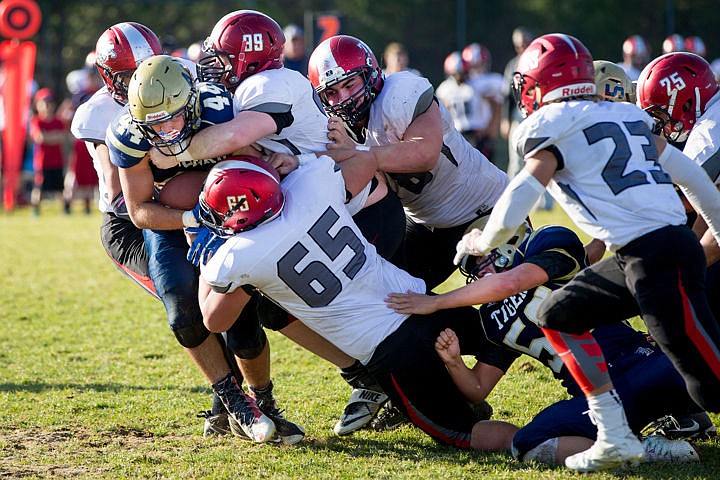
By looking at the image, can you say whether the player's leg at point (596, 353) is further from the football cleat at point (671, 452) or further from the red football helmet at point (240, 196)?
the red football helmet at point (240, 196)

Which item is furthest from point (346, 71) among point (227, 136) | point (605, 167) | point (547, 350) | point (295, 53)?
point (295, 53)

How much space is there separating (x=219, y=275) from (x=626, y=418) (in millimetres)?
1550

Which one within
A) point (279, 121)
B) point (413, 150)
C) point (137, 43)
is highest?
point (137, 43)

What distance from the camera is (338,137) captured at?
13.4ft

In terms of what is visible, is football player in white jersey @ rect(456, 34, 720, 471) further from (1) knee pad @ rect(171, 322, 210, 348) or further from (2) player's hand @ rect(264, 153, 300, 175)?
(1) knee pad @ rect(171, 322, 210, 348)

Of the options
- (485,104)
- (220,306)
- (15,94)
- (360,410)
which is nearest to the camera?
(220,306)

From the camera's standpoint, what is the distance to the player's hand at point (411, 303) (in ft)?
11.8

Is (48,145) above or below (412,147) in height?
below

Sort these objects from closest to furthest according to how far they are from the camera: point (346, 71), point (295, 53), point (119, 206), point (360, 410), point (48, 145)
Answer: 1. point (360, 410)
2. point (346, 71)
3. point (119, 206)
4. point (295, 53)
5. point (48, 145)

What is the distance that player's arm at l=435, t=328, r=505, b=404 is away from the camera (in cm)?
359

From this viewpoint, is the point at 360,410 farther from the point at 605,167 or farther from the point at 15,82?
the point at 15,82

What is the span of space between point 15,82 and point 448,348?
1166cm

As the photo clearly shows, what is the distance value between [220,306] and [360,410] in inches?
33.4

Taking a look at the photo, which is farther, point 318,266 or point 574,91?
point 318,266
